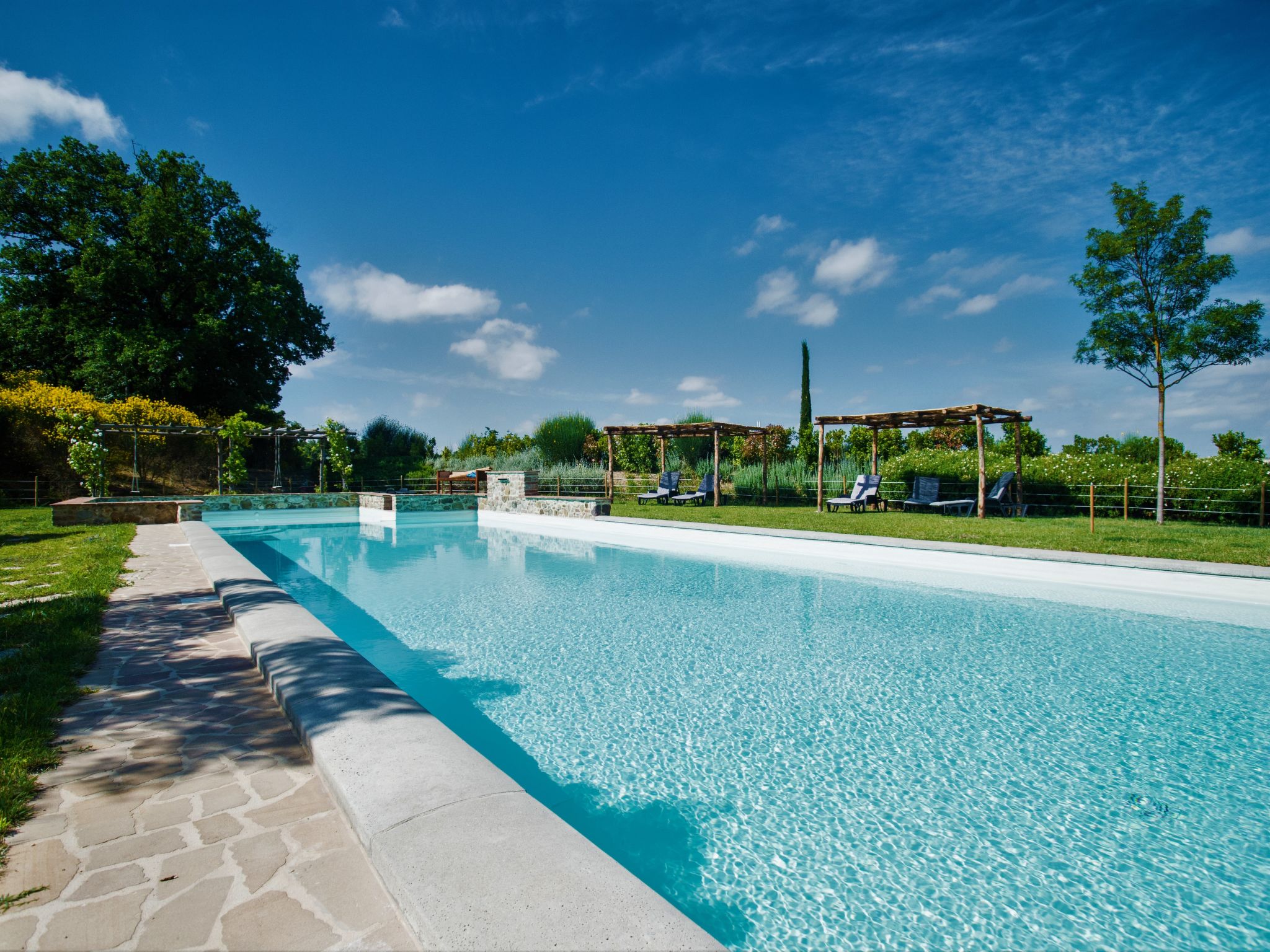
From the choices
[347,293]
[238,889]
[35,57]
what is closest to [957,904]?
[238,889]

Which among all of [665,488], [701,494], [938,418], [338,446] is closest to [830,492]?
[701,494]

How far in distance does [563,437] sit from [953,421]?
13113mm

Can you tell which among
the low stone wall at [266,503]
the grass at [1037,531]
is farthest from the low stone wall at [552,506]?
the low stone wall at [266,503]

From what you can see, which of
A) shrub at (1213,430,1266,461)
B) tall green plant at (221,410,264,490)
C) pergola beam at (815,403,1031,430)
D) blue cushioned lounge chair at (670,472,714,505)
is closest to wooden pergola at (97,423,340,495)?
tall green plant at (221,410,264,490)

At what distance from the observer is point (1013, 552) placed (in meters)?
7.73

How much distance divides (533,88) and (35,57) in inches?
610

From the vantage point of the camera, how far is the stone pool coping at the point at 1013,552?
6387mm

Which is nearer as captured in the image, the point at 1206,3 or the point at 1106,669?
the point at 1106,669

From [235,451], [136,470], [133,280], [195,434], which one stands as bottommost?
[136,470]

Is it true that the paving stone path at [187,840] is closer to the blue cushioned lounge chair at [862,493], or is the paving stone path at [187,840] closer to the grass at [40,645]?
the grass at [40,645]

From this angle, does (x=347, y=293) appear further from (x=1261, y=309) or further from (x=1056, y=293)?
(x=1261, y=309)

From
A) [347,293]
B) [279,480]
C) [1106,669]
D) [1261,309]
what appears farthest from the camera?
[347,293]

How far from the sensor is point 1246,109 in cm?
973

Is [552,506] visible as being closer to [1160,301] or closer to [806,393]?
[1160,301]
